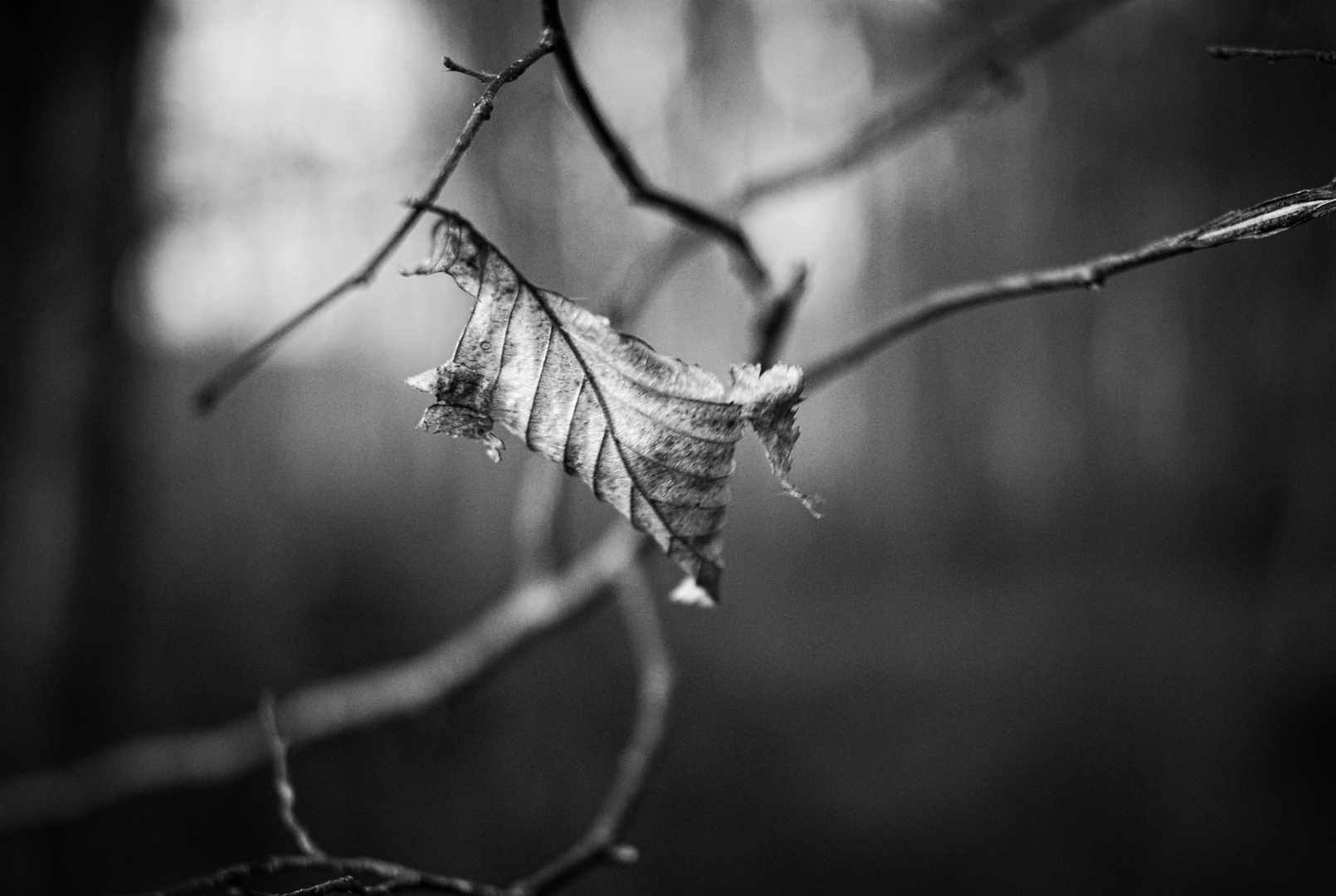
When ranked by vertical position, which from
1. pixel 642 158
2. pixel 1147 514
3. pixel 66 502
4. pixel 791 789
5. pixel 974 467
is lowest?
pixel 791 789

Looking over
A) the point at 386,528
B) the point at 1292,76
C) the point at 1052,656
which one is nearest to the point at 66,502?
the point at 386,528

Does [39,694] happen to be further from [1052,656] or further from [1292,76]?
[1052,656]

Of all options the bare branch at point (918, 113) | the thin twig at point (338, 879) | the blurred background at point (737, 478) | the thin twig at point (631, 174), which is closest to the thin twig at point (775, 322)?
the thin twig at point (631, 174)

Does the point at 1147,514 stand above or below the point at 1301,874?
above

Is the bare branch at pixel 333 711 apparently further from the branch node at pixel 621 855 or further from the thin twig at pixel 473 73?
the thin twig at pixel 473 73

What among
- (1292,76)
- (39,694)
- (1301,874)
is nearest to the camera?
(1292,76)

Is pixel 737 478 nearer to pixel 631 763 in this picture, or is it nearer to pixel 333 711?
pixel 333 711

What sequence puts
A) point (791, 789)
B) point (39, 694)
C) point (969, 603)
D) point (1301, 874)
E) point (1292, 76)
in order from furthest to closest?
1. point (969, 603)
2. point (791, 789)
3. point (1301, 874)
4. point (39, 694)
5. point (1292, 76)

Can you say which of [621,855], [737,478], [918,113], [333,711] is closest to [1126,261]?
[621,855]
